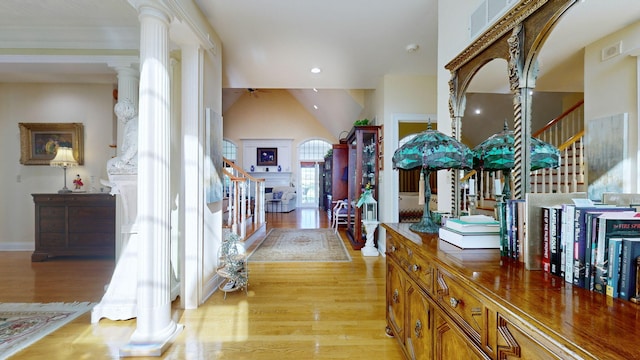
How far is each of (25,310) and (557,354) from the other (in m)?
3.61

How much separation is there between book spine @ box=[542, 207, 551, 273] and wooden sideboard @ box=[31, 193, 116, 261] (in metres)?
4.75

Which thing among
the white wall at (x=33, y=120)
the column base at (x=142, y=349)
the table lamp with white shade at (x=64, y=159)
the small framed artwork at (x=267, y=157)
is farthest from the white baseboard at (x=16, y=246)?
the small framed artwork at (x=267, y=157)

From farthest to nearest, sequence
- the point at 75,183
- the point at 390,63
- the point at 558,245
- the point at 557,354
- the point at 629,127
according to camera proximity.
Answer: the point at 75,183
the point at 390,63
the point at 558,245
the point at 629,127
the point at 557,354

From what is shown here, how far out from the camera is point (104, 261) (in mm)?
Answer: 3844

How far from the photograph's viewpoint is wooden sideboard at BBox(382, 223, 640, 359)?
0.56 meters

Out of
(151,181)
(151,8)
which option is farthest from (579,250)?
(151,8)

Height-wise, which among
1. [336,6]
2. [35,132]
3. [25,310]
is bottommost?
[25,310]

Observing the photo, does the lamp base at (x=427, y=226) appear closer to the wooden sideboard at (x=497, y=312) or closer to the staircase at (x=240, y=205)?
the wooden sideboard at (x=497, y=312)

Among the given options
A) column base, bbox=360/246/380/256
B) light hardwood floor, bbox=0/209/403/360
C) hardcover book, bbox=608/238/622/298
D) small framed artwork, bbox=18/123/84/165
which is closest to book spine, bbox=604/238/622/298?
hardcover book, bbox=608/238/622/298

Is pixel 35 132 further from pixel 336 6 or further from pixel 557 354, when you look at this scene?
pixel 557 354

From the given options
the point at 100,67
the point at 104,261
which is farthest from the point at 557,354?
the point at 104,261

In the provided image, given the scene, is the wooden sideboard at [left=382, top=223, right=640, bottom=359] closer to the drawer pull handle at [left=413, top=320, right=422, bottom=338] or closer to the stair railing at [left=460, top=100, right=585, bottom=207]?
the drawer pull handle at [left=413, top=320, right=422, bottom=338]

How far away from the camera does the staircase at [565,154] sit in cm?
85

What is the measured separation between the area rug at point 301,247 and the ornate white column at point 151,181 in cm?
201
